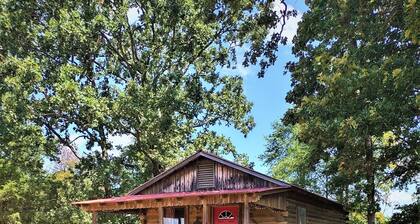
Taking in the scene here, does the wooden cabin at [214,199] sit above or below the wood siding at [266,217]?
above

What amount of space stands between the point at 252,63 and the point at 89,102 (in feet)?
37.5

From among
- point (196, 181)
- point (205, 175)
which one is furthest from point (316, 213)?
point (196, 181)

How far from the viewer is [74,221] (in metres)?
23.1

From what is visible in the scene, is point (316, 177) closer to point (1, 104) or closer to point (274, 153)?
point (274, 153)

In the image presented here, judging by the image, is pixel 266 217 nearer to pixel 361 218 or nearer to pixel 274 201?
pixel 274 201

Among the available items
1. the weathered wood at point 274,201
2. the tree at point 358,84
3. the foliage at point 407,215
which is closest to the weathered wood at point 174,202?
the weathered wood at point 274,201

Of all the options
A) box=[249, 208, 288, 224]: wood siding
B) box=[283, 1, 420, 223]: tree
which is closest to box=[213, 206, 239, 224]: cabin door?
box=[249, 208, 288, 224]: wood siding

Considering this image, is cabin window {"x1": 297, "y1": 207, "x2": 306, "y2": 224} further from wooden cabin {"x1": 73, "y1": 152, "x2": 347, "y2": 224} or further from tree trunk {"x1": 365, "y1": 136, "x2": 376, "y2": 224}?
tree trunk {"x1": 365, "y1": 136, "x2": 376, "y2": 224}

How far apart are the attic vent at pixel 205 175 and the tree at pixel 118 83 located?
486 cm

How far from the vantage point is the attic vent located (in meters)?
17.4

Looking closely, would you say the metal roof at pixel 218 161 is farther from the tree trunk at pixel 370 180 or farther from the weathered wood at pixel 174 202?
the tree trunk at pixel 370 180

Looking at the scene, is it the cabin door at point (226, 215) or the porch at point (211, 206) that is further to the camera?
the cabin door at point (226, 215)

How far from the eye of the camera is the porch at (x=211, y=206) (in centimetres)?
1401

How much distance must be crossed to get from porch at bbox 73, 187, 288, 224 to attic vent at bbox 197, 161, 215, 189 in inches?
34.1
